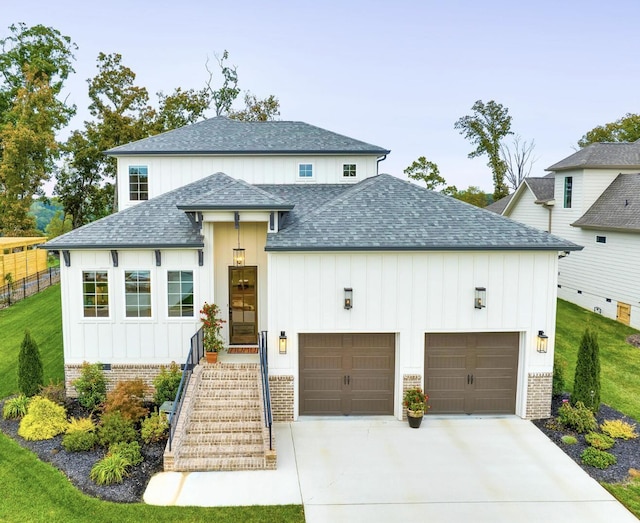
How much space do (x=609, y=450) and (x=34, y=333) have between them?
19.4 metres

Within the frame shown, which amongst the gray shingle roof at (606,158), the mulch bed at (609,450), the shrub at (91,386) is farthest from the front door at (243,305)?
the gray shingle roof at (606,158)

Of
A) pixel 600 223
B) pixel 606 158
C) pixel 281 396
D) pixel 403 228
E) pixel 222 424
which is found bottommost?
pixel 222 424

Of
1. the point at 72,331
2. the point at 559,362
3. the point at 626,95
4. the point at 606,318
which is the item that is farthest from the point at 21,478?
the point at 626,95

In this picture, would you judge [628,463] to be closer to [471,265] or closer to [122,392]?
[471,265]

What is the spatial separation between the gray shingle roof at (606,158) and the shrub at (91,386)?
22.6 meters

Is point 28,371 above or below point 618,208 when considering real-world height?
below

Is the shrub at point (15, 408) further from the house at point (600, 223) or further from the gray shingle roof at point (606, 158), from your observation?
the gray shingle roof at point (606, 158)

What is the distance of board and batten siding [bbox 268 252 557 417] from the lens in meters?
11.4

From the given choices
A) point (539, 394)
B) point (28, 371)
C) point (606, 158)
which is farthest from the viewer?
point (606, 158)

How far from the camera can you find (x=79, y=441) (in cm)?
983

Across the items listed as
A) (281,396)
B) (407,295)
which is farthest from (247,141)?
(281,396)

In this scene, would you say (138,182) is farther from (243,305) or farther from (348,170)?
(348,170)

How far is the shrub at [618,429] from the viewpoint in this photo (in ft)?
35.1

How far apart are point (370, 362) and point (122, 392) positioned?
602cm
